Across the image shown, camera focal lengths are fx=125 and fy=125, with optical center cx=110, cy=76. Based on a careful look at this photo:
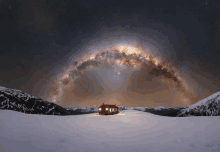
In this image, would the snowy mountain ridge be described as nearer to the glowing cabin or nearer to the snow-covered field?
the glowing cabin

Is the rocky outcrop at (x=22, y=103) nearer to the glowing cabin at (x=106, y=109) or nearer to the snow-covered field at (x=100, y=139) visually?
the glowing cabin at (x=106, y=109)

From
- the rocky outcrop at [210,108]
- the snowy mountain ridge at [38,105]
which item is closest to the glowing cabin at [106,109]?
the snowy mountain ridge at [38,105]

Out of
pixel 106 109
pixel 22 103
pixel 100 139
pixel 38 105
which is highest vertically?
pixel 22 103

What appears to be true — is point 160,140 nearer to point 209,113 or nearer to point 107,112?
Result: point 107,112

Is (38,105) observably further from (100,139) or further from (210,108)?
(210,108)

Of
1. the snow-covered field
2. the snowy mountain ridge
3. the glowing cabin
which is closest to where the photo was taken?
the snow-covered field

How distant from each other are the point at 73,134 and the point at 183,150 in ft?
25.1

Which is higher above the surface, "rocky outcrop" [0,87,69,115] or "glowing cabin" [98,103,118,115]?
"rocky outcrop" [0,87,69,115]

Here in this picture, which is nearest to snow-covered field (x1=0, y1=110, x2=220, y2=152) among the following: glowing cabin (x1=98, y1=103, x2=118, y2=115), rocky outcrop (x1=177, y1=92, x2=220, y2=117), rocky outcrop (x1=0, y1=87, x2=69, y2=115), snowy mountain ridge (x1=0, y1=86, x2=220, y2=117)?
glowing cabin (x1=98, y1=103, x2=118, y2=115)

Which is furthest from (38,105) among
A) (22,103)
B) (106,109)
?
(106,109)

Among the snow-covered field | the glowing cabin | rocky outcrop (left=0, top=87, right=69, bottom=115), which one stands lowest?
the snow-covered field

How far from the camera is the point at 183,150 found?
7441 mm

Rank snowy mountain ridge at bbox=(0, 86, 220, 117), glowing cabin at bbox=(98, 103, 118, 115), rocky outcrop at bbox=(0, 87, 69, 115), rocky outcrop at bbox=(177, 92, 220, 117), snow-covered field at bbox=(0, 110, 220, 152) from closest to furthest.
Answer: snow-covered field at bbox=(0, 110, 220, 152) < rocky outcrop at bbox=(177, 92, 220, 117) < glowing cabin at bbox=(98, 103, 118, 115) < snowy mountain ridge at bbox=(0, 86, 220, 117) < rocky outcrop at bbox=(0, 87, 69, 115)

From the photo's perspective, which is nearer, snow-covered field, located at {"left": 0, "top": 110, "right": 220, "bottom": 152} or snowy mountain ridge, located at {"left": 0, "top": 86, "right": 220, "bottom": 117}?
snow-covered field, located at {"left": 0, "top": 110, "right": 220, "bottom": 152}
